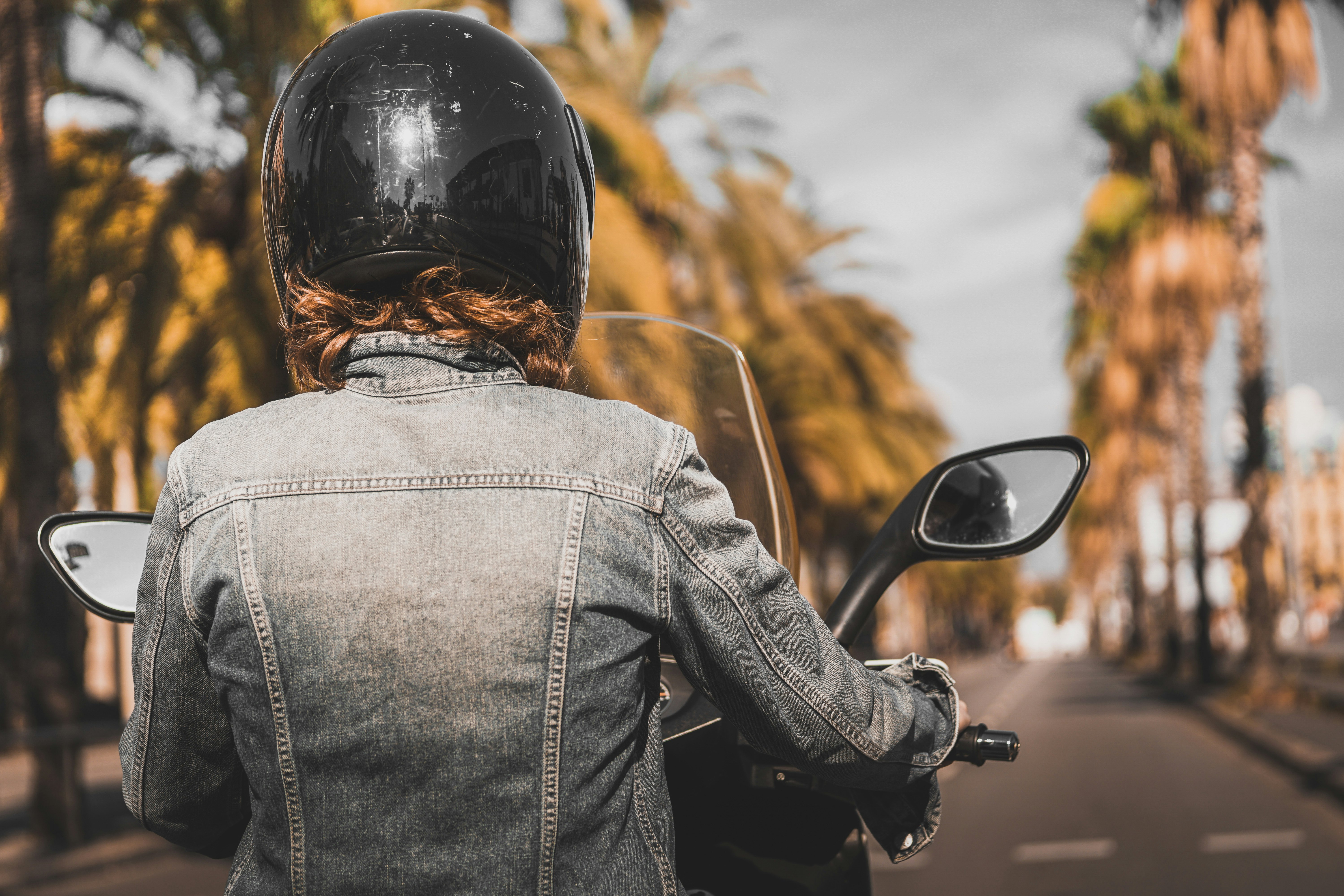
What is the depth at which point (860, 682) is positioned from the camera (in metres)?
1.17

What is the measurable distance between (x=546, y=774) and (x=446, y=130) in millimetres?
668

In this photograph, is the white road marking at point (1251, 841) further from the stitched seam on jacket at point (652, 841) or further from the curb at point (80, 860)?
the stitched seam on jacket at point (652, 841)

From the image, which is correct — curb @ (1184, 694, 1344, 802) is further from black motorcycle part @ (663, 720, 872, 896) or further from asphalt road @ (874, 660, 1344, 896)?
black motorcycle part @ (663, 720, 872, 896)

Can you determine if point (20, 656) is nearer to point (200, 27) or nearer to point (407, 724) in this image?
point (200, 27)

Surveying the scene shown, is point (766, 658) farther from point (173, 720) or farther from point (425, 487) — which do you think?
point (173, 720)

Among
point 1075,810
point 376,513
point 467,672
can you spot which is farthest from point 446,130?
point 1075,810

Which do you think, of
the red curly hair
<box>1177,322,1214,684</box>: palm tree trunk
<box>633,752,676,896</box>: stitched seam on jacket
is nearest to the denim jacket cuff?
<box>633,752,676,896</box>: stitched seam on jacket

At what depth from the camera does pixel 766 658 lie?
1.11 meters

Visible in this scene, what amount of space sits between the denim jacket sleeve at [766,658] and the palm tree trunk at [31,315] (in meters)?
9.12

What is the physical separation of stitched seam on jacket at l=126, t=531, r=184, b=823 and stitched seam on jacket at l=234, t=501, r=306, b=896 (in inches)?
3.6

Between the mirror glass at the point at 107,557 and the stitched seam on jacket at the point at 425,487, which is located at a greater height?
the stitched seam on jacket at the point at 425,487

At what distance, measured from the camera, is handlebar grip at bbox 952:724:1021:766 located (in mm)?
1313

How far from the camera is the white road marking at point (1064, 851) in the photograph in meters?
7.29

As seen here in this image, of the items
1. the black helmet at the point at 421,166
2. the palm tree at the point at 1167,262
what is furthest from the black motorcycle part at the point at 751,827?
the palm tree at the point at 1167,262
